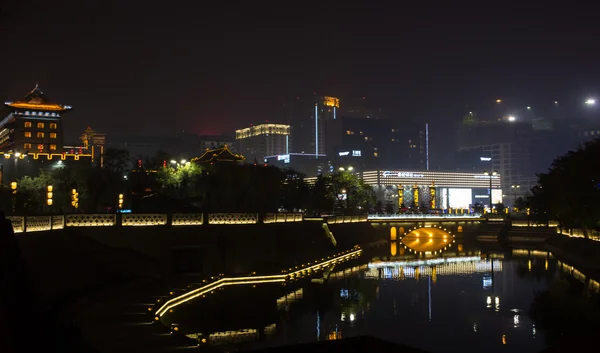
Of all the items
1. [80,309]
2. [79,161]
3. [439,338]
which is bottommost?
[439,338]

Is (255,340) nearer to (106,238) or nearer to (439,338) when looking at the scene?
(439,338)

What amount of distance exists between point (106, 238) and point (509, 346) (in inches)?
1121

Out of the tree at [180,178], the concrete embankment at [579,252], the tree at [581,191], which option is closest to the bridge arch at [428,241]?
the concrete embankment at [579,252]

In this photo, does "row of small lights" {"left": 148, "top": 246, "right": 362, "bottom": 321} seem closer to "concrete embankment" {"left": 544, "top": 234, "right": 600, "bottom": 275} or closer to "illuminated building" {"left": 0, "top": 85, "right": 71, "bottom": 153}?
"concrete embankment" {"left": 544, "top": 234, "right": 600, "bottom": 275}

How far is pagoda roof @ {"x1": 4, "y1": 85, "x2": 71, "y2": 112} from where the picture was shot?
4894 inches

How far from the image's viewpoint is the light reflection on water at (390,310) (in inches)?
1297

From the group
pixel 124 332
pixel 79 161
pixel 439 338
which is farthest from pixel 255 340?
pixel 79 161

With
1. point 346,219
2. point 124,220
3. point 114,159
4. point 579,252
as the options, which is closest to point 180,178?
point 114,159

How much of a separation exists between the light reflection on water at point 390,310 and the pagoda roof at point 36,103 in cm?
8810

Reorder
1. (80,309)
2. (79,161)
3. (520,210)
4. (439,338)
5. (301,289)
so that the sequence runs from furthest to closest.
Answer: (520,210) → (79,161) → (301,289) → (439,338) → (80,309)

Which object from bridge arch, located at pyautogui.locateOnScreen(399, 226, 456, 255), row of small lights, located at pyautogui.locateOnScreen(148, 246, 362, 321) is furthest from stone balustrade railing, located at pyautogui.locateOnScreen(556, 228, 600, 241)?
row of small lights, located at pyautogui.locateOnScreen(148, 246, 362, 321)

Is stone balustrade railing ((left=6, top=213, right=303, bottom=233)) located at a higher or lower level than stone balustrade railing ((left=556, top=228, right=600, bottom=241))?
higher

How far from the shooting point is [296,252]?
62.7 metres

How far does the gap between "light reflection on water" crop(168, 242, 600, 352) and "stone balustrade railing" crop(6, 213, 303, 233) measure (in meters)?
7.31
